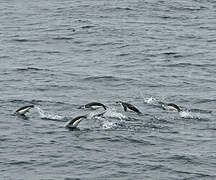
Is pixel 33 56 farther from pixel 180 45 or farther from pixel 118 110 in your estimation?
pixel 118 110

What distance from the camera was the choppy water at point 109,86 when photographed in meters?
24.0

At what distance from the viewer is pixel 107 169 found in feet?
A: 76.4

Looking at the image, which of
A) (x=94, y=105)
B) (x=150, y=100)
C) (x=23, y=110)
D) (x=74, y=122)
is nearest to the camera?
(x=74, y=122)

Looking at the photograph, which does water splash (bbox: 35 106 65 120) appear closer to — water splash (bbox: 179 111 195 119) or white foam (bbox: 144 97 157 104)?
white foam (bbox: 144 97 157 104)

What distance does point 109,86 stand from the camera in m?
34.7

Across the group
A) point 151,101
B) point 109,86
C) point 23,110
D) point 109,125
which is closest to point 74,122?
point 109,125

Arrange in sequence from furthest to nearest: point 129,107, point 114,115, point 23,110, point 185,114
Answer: point 185,114 < point 129,107 < point 23,110 < point 114,115

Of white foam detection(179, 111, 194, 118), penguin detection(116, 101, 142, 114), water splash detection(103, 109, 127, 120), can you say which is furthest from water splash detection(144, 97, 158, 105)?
water splash detection(103, 109, 127, 120)

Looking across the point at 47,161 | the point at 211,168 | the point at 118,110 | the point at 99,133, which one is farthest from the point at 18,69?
the point at 211,168

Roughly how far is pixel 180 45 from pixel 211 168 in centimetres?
2150

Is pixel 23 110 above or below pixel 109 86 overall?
above

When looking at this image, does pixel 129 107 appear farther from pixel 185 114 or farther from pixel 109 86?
pixel 109 86

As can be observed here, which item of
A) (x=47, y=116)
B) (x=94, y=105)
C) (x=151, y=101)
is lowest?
(x=151, y=101)

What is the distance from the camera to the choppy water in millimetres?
24031
